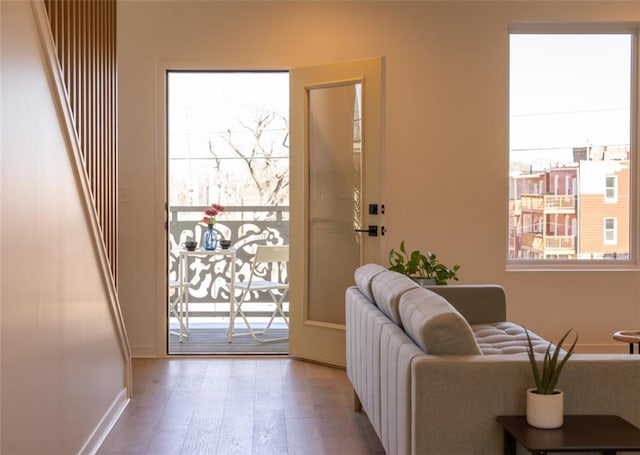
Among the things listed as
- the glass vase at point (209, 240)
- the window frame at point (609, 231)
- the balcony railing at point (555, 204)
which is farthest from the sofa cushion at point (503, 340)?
the glass vase at point (209, 240)

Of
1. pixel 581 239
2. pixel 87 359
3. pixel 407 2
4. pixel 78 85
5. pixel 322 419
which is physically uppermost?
pixel 407 2

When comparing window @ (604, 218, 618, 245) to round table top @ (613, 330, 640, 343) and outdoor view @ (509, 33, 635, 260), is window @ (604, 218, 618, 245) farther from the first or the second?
round table top @ (613, 330, 640, 343)

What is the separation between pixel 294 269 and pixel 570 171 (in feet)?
7.20

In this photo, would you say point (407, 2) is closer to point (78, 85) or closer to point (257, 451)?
point (78, 85)

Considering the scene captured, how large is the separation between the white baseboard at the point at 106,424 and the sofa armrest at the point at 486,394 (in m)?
1.63

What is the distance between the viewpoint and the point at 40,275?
2619 millimetres

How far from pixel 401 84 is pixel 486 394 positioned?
339 centimetres

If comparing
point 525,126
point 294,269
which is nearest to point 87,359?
→ point 294,269

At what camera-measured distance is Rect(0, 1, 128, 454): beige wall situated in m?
2.29

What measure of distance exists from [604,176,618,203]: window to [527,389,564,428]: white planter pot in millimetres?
3711

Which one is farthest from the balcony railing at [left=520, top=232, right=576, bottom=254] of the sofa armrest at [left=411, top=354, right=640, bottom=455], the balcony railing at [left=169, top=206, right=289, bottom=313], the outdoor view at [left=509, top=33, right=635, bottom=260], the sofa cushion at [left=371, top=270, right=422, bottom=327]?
the sofa armrest at [left=411, top=354, right=640, bottom=455]

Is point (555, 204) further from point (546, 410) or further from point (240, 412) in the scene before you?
point (546, 410)

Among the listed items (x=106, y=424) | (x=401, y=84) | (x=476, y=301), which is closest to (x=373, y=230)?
(x=476, y=301)

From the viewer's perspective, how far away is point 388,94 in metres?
5.29
